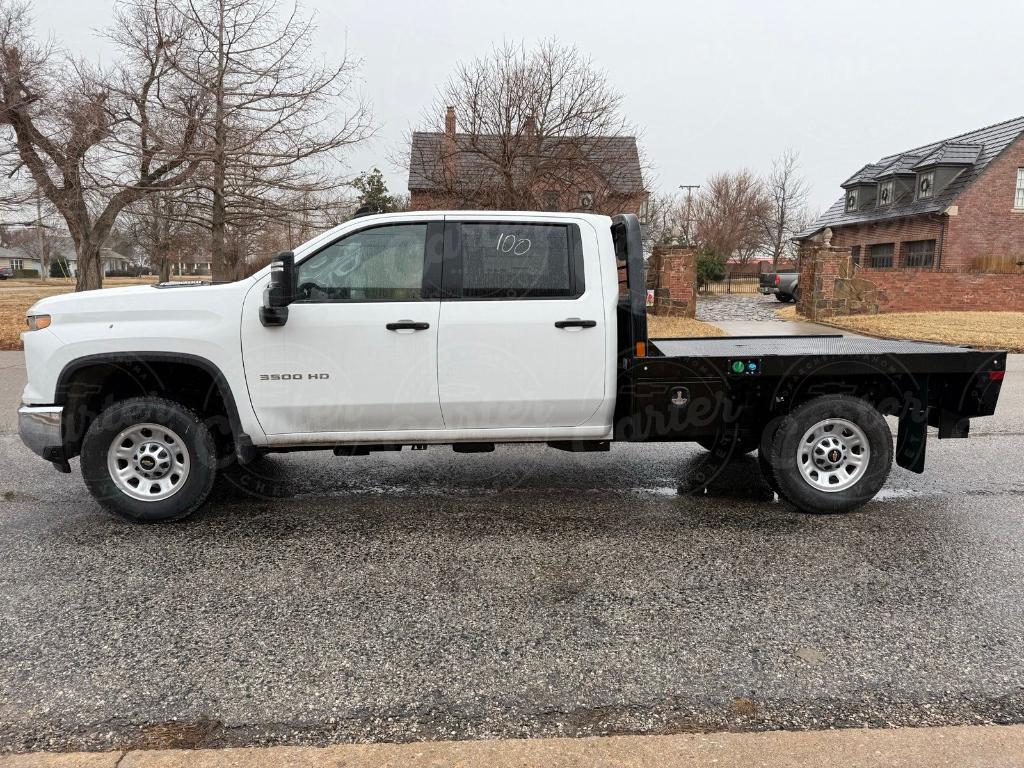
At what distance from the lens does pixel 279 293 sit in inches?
182

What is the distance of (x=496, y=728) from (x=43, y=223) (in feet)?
83.9

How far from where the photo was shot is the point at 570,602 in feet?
12.7

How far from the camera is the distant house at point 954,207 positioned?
29.0 m

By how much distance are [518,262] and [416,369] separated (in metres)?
0.97

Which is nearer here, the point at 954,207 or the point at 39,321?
the point at 39,321

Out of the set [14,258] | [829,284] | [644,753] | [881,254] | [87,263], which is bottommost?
[644,753]

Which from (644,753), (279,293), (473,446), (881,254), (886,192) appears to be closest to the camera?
(644,753)

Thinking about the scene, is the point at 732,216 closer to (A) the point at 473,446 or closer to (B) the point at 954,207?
(B) the point at 954,207

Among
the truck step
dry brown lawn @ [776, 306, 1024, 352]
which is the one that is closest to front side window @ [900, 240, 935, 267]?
dry brown lawn @ [776, 306, 1024, 352]

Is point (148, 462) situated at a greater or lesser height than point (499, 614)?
greater

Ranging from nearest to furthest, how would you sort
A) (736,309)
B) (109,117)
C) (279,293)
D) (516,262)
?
(279,293)
(516,262)
(109,117)
(736,309)

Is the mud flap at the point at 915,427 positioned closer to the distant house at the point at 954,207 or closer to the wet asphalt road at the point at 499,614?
the wet asphalt road at the point at 499,614

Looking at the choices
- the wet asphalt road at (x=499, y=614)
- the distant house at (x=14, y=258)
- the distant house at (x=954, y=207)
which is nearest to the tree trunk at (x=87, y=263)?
the wet asphalt road at (x=499, y=614)

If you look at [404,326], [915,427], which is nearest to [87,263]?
[404,326]
